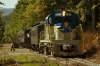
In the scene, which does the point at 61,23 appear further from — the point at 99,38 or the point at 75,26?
the point at 99,38

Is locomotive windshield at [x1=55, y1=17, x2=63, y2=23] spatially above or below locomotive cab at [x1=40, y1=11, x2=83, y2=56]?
above

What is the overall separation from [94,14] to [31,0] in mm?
21119

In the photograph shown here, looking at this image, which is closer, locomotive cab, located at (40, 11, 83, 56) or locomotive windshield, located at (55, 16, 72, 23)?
locomotive cab, located at (40, 11, 83, 56)

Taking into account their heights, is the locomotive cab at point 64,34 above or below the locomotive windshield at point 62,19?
below

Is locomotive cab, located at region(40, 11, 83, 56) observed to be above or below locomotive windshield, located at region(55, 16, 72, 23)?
below

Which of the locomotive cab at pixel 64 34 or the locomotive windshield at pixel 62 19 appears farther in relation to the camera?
the locomotive windshield at pixel 62 19

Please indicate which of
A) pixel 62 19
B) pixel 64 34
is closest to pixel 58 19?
pixel 62 19

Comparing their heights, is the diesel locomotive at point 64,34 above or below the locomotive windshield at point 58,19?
below

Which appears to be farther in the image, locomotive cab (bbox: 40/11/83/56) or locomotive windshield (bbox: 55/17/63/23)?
locomotive windshield (bbox: 55/17/63/23)

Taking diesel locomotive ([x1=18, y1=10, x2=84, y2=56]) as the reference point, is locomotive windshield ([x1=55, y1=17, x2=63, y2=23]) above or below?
above

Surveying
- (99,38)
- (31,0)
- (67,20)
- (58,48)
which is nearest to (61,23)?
(67,20)

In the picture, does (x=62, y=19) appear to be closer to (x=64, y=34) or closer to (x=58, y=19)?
(x=58, y=19)

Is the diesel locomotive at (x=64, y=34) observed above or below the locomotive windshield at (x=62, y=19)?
below

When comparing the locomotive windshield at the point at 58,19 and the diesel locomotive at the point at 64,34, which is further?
the locomotive windshield at the point at 58,19
